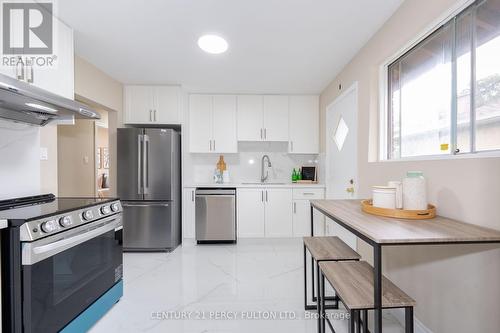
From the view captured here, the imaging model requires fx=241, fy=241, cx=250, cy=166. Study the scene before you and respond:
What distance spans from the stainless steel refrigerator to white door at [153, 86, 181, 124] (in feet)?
1.09

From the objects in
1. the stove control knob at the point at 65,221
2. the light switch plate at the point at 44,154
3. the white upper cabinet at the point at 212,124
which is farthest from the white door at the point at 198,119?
the stove control knob at the point at 65,221

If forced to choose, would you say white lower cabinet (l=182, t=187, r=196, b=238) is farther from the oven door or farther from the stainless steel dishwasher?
the oven door

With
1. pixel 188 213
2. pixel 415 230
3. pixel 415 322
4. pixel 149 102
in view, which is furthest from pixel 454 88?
pixel 149 102

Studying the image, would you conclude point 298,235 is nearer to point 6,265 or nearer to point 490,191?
point 490,191

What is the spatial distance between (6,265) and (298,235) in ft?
10.7

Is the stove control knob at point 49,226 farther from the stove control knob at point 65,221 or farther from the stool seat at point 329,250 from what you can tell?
the stool seat at point 329,250

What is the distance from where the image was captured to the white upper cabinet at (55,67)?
5.61 feet

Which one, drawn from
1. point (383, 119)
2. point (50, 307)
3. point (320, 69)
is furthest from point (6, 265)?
point (320, 69)

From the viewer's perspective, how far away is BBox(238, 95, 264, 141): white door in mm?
3912

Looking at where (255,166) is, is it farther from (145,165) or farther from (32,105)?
(32,105)

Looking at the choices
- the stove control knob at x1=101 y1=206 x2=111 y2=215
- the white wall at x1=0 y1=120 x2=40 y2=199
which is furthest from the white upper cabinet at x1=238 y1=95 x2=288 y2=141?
the white wall at x1=0 y1=120 x2=40 y2=199

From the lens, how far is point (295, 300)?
213 cm

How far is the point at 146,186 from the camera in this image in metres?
3.30

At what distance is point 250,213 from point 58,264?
254 centimetres
